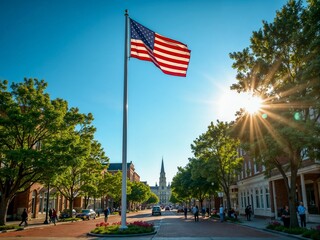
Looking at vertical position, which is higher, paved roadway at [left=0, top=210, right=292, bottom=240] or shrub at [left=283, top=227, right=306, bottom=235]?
shrub at [left=283, top=227, right=306, bottom=235]

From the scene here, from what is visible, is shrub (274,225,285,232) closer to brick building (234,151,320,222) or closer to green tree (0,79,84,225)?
brick building (234,151,320,222)

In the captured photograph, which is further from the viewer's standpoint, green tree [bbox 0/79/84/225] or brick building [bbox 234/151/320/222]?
brick building [bbox 234/151/320/222]

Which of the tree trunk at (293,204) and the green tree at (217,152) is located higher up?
the green tree at (217,152)

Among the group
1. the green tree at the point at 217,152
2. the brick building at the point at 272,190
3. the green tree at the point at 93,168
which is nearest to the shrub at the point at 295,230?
the brick building at the point at 272,190

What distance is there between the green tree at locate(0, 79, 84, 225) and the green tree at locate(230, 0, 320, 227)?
15198mm

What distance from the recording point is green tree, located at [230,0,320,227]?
55.9ft

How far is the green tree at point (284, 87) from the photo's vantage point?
17.0m

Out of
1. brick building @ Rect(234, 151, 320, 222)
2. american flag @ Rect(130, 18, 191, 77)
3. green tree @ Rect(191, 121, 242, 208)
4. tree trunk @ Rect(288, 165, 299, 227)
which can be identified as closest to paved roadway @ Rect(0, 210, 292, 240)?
tree trunk @ Rect(288, 165, 299, 227)

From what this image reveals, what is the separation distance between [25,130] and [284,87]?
19835mm

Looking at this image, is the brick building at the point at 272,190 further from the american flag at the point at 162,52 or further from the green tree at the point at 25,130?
the green tree at the point at 25,130

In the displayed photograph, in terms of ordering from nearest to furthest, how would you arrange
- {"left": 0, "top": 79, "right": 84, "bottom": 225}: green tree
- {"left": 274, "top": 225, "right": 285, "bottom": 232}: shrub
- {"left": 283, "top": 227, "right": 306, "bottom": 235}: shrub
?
{"left": 283, "top": 227, "right": 306, "bottom": 235}: shrub → {"left": 274, "top": 225, "right": 285, "bottom": 232}: shrub → {"left": 0, "top": 79, "right": 84, "bottom": 225}: green tree

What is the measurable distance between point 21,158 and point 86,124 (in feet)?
58.8

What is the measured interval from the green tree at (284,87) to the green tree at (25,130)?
15.2 m

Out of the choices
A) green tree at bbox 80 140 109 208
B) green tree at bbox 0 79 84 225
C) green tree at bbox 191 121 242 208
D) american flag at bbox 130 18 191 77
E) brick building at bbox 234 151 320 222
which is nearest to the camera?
american flag at bbox 130 18 191 77
